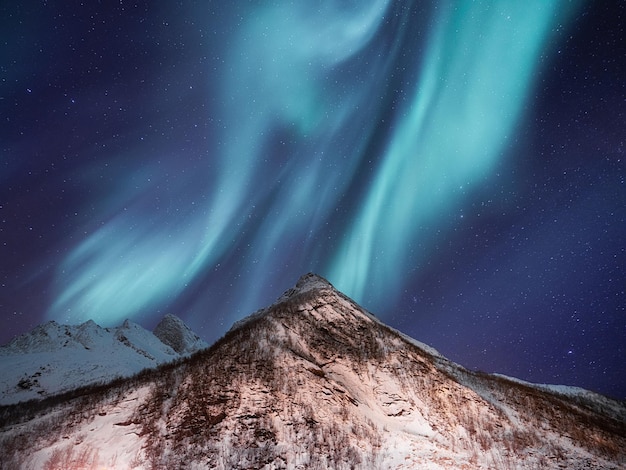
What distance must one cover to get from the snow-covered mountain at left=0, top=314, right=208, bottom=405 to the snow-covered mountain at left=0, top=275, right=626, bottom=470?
28.7 m

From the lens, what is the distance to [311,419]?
19328 mm

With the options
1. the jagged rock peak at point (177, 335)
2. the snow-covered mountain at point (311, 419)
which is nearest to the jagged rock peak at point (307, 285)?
the snow-covered mountain at point (311, 419)

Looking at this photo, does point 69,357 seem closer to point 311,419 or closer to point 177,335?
point 177,335

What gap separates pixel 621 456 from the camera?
19.3m

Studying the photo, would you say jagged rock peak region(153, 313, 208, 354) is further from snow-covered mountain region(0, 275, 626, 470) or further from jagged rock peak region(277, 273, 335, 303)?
snow-covered mountain region(0, 275, 626, 470)

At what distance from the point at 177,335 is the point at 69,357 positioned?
46618mm

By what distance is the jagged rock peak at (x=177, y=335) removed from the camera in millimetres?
98438

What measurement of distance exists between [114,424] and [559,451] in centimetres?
2503

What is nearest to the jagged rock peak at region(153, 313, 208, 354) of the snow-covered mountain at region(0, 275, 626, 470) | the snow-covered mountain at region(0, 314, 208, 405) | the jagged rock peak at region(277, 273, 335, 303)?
the snow-covered mountain at region(0, 314, 208, 405)

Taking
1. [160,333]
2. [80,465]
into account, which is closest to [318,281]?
[80,465]

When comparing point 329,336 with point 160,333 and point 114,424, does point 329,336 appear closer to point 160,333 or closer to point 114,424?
point 114,424

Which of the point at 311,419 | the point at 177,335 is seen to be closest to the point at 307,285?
the point at 311,419

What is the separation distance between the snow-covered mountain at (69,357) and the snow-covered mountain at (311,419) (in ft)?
94.1

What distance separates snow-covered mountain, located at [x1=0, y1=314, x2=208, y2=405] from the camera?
47.2 meters
